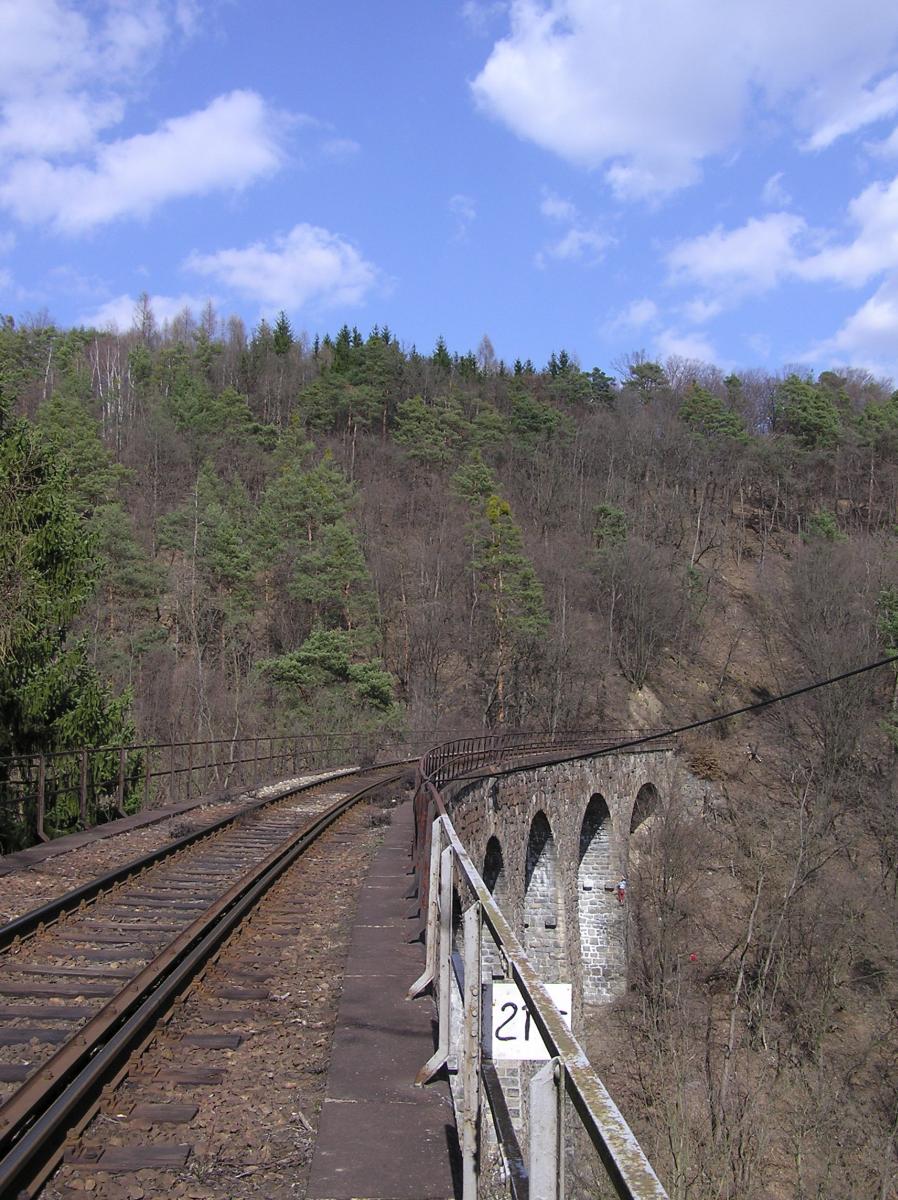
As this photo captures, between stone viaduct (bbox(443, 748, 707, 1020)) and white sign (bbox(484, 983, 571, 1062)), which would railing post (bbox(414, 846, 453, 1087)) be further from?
stone viaduct (bbox(443, 748, 707, 1020))

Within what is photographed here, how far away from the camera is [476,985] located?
3.44m

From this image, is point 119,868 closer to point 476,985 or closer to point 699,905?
point 476,985

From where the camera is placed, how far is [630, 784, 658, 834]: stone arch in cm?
4188

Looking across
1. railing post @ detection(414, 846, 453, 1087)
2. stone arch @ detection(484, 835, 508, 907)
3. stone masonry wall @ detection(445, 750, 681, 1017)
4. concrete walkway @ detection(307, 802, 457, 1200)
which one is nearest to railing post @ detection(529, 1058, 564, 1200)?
concrete walkway @ detection(307, 802, 457, 1200)

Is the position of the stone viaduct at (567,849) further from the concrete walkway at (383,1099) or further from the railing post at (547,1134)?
the railing post at (547,1134)

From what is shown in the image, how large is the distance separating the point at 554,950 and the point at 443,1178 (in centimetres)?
2719

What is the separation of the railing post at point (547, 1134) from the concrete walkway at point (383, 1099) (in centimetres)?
189

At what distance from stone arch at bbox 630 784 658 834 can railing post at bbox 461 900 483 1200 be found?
1540 inches

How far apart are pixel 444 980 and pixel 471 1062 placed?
4.79 ft

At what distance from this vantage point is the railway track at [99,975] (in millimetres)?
4078

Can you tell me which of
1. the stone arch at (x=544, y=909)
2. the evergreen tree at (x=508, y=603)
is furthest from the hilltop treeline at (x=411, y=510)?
the stone arch at (x=544, y=909)

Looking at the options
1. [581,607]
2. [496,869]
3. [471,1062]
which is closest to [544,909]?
[496,869]

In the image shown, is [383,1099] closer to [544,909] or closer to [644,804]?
[544,909]

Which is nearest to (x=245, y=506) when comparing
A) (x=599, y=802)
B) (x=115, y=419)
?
(x=115, y=419)
